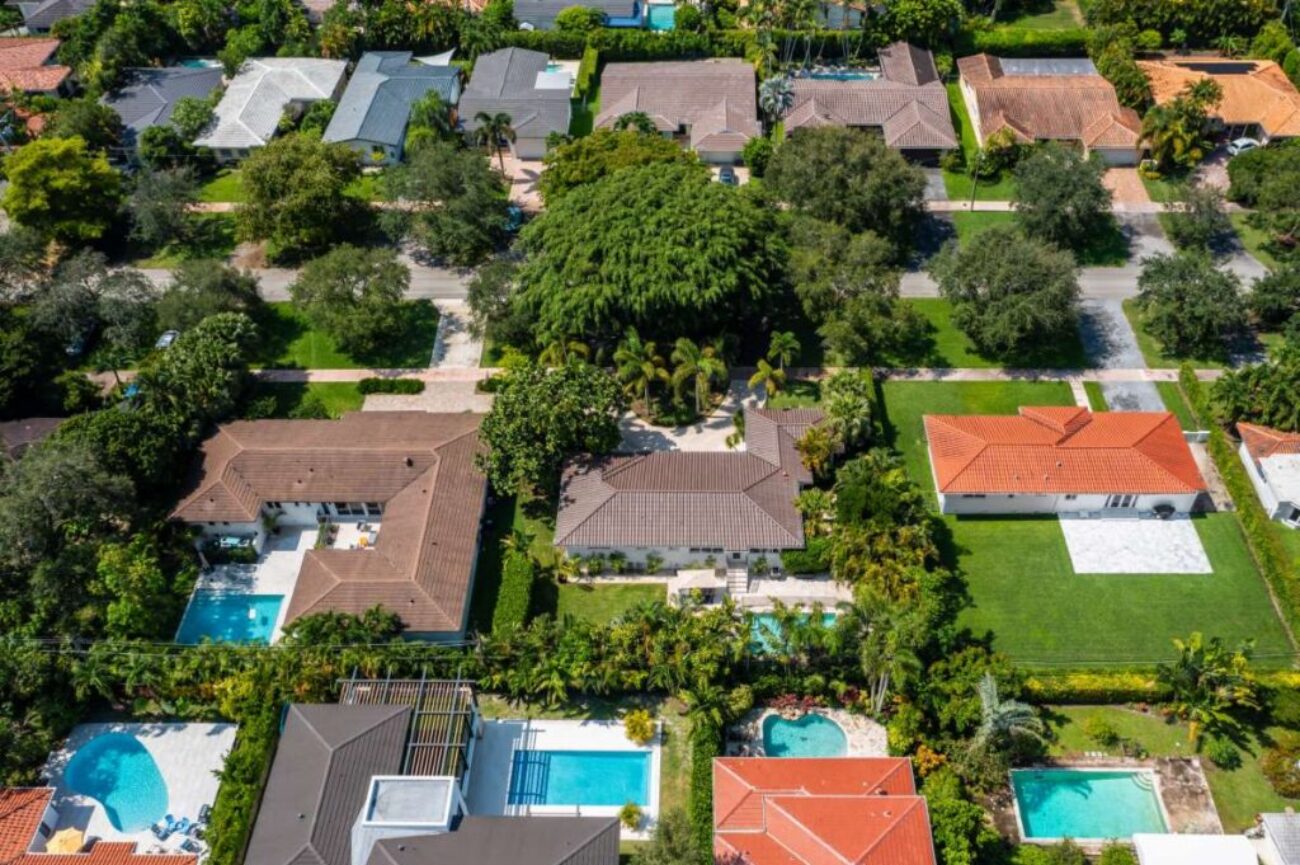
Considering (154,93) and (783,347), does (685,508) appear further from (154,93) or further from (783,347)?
(154,93)

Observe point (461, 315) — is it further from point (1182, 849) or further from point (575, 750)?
point (1182, 849)

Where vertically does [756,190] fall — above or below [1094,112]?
below

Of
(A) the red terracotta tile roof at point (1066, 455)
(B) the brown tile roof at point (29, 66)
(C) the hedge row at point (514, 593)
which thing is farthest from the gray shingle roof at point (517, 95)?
(A) the red terracotta tile roof at point (1066, 455)

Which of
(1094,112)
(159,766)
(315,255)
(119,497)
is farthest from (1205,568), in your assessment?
(315,255)

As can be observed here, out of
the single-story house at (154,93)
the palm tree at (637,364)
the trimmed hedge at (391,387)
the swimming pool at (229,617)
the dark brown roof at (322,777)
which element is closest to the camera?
the dark brown roof at (322,777)

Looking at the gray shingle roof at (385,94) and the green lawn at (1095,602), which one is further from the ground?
the gray shingle roof at (385,94)

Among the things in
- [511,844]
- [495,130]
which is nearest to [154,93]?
[495,130]

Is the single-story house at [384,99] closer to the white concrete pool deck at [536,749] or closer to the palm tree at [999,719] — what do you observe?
the white concrete pool deck at [536,749]
